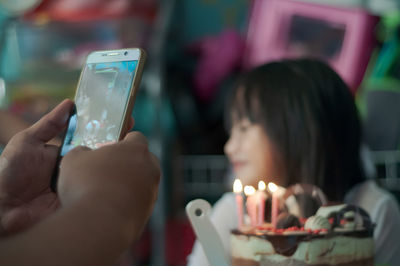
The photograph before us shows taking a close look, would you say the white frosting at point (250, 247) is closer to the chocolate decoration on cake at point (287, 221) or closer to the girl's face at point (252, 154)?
the chocolate decoration on cake at point (287, 221)

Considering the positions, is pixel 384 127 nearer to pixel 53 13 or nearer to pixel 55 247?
pixel 53 13

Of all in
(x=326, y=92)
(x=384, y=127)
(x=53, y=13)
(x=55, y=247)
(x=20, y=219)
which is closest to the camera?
(x=55, y=247)

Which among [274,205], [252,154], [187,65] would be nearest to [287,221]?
[274,205]

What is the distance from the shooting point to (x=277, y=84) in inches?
34.1

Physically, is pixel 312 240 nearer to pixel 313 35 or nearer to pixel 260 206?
pixel 260 206

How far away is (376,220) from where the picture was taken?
764mm

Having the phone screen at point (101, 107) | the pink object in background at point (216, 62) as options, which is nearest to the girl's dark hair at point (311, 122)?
the phone screen at point (101, 107)

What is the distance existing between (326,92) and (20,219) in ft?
1.70

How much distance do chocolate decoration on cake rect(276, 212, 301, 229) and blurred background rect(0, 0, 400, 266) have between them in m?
0.85

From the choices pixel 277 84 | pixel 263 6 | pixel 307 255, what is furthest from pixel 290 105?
pixel 263 6

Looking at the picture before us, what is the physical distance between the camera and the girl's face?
2.81ft

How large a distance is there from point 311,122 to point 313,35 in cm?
70

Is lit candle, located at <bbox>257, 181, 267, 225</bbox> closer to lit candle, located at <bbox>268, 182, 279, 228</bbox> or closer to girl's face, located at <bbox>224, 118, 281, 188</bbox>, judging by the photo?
lit candle, located at <bbox>268, 182, 279, 228</bbox>

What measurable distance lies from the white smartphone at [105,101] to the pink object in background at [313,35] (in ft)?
2.95
